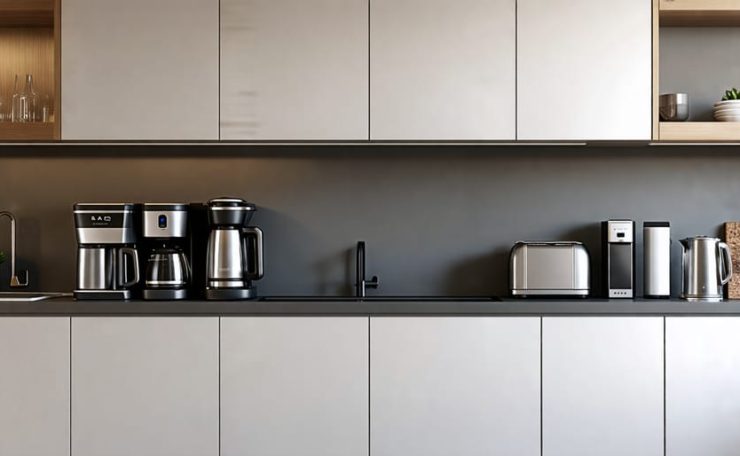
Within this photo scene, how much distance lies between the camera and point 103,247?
2.92 m

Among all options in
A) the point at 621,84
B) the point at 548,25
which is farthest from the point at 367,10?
the point at 621,84

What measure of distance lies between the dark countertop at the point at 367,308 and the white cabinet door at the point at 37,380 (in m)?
0.07

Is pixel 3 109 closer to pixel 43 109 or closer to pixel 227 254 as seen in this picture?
pixel 43 109

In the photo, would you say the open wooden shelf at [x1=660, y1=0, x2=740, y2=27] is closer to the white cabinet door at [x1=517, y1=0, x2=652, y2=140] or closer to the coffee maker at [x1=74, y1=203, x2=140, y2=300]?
the white cabinet door at [x1=517, y1=0, x2=652, y2=140]

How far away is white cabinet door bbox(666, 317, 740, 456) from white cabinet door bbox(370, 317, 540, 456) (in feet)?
1.59

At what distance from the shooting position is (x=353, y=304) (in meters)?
2.75

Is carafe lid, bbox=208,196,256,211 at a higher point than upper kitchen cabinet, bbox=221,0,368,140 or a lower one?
lower

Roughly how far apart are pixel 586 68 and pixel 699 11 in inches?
20.1

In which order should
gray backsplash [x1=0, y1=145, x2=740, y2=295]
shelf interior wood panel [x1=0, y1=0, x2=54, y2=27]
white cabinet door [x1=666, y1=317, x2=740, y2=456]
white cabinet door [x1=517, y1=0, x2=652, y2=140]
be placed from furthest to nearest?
gray backsplash [x1=0, y1=145, x2=740, y2=295]
shelf interior wood panel [x1=0, y1=0, x2=54, y2=27]
white cabinet door [x1=517, y1=0, x2=652, y2=140]
white cabinet door [x1=666, y1=317, x2=740, y2=456]

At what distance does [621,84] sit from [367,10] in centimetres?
100

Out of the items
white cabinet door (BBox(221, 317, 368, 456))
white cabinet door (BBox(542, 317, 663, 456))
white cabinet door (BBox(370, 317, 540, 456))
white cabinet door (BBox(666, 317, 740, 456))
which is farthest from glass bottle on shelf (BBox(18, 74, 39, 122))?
white cabinet door (BBox(666, 317, 740, 456))

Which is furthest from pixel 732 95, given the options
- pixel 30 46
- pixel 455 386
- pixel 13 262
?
pixel 13 262

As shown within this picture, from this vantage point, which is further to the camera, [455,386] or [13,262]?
[13,262]

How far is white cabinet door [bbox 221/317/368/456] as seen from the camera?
108 inches
